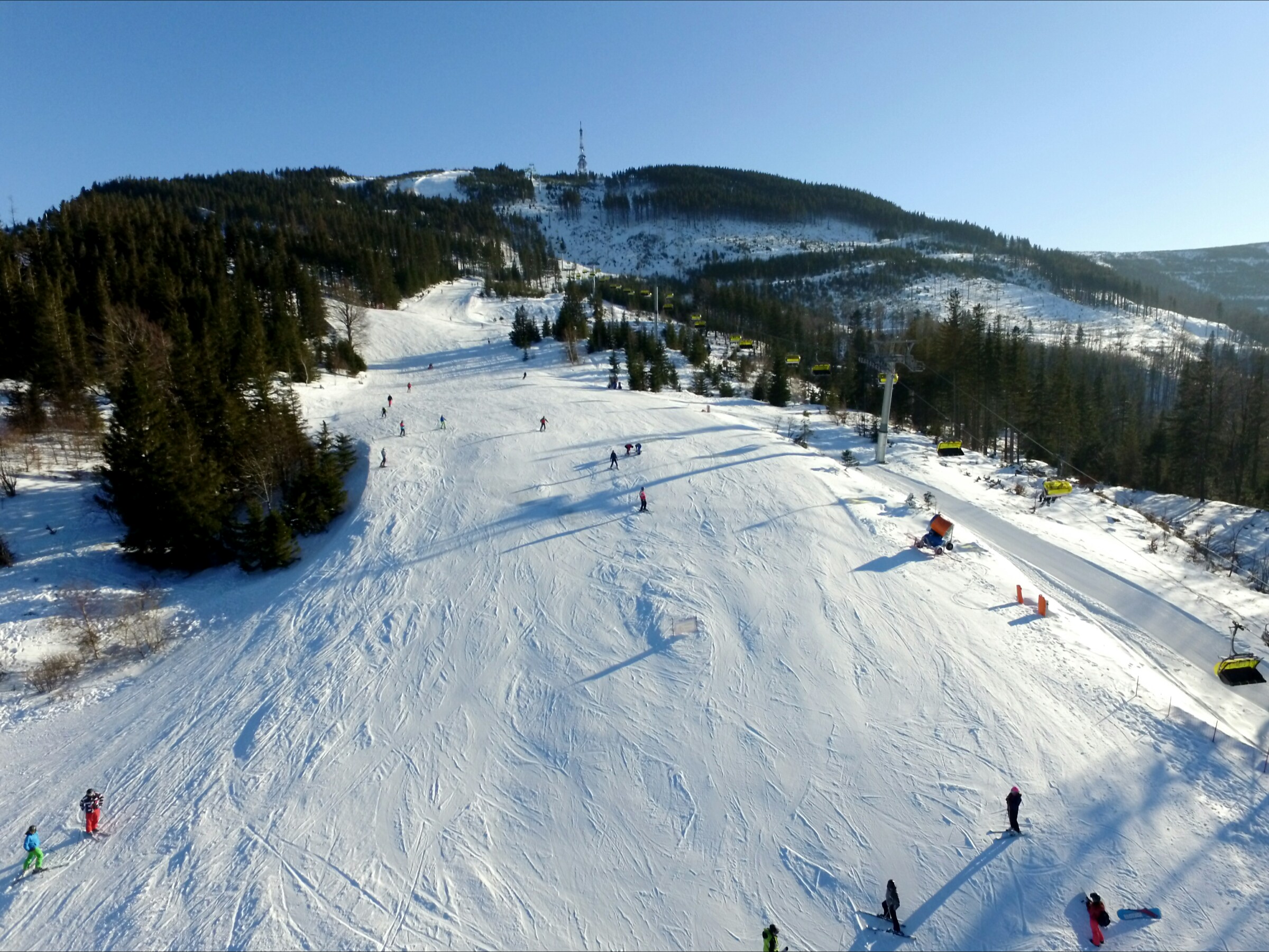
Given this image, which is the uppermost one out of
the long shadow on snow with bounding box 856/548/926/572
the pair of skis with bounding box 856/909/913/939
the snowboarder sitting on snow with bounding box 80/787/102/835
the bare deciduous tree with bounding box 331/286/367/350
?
the bare deciduous tree with bounding box 331/286/367/350

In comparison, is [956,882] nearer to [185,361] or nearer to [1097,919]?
[1097,919]

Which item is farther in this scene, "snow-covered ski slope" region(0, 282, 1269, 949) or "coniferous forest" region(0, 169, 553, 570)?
"coniferous forest" region(0, 169, 553, 570)

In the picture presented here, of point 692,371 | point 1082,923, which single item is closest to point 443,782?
point 1082,923

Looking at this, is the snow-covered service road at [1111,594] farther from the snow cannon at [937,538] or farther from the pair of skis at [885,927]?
the pair of skis at [885,927]

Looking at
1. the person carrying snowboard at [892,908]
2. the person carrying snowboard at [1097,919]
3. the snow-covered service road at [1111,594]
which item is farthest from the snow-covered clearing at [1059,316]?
the person carrying snowboard at [892,908]

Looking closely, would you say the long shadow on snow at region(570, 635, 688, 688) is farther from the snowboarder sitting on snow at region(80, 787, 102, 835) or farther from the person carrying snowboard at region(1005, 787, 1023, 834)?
the snowboarder sitting on snow at region(80, 787, 102, 835)

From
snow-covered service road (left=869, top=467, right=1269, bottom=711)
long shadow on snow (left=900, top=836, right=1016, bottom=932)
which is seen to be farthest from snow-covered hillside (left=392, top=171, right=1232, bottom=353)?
long shadow on snow (left=900, top=836, right=1016, bottom=932)

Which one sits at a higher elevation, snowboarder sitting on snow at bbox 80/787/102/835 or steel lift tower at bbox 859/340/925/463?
steel lift tower at bbox 859/340/925/463
